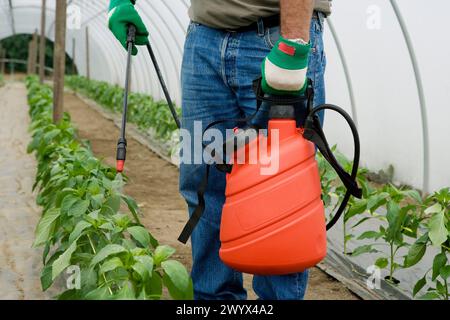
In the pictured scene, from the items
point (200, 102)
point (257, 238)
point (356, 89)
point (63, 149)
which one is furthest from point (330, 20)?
point (257, 238)

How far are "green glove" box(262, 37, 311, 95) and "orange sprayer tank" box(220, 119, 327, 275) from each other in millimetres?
113

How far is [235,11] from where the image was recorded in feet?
6.64

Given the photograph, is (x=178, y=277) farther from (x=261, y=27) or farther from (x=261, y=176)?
(x=261, y=27)

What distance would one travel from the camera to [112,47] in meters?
22.1

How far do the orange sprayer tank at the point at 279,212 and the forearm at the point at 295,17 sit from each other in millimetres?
250

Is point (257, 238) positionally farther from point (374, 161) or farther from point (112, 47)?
point (112, 47)

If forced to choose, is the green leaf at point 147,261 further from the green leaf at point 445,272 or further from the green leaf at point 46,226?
the green leaf at point 445,272

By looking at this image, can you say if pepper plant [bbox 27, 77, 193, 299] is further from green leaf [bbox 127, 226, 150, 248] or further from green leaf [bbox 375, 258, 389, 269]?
green leaf [bbox 375, 258, 389, 269]

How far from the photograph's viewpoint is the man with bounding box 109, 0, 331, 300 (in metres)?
1.86

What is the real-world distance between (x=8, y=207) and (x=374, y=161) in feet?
11.7

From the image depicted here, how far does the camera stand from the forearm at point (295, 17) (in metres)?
1.86

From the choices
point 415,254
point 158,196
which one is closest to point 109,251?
point 415,254

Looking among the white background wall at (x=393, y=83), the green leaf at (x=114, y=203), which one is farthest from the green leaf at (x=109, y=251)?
the white background wall at (x=393, y=83)

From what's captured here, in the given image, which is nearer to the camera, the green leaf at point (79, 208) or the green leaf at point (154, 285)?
the green leaf at point (154, 285)
